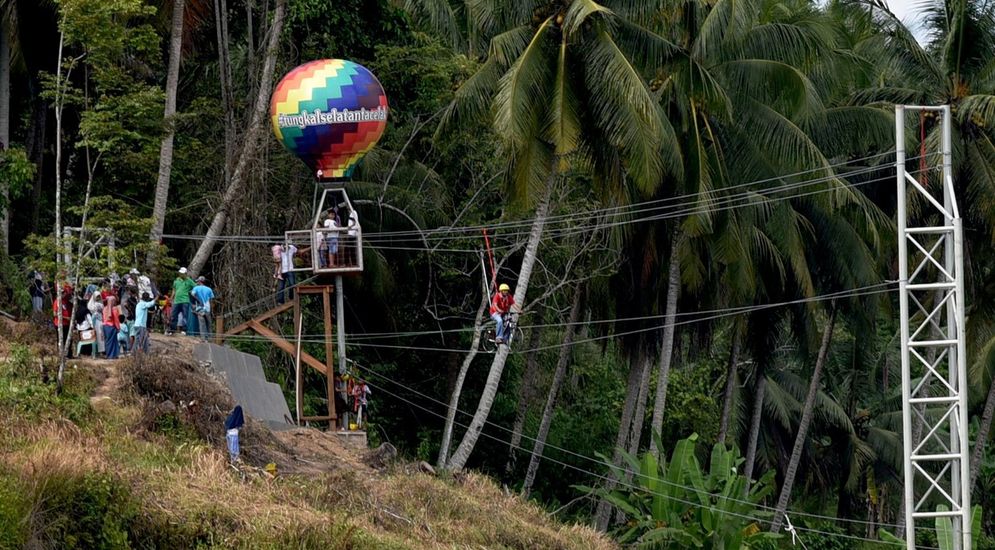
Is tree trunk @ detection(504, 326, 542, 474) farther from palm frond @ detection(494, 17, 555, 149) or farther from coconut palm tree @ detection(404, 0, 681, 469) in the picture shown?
palm frond @ detection(494, 17, 555, 149)

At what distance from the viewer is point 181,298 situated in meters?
31.5

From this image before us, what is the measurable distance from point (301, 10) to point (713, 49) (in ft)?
30.2

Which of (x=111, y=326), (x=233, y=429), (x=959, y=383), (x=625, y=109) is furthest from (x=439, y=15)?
(x=959, y=383)

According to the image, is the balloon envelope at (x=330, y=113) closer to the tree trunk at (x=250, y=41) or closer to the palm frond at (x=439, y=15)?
the palm frond at (x=439, y=15)

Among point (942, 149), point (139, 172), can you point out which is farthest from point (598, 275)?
point (942, 149)

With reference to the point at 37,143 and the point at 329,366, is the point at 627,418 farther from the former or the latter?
the point at 37,143

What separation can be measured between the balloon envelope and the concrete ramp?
413 cm

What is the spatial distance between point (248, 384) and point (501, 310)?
4.96 metres

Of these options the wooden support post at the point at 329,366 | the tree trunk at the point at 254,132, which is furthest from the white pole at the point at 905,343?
the tree trunk at the point at 254,132

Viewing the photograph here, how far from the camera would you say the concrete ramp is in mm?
30469

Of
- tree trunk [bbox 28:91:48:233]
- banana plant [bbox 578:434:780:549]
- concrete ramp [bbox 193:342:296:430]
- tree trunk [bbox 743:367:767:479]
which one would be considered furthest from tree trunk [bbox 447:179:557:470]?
tree trunk [bbox 743:367:767:479]

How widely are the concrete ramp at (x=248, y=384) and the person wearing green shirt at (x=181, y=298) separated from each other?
1.11 m

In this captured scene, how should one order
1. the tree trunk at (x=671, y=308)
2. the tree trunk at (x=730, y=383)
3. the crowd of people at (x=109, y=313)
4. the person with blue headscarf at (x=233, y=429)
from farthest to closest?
the tree trunk at (x=730, y=383) → the tree trunk at (x=671, y=308) → the crowd of people at (x=109, y=313) → the person with blue headscarf at (x=233, y=429)

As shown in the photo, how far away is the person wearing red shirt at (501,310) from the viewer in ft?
102
